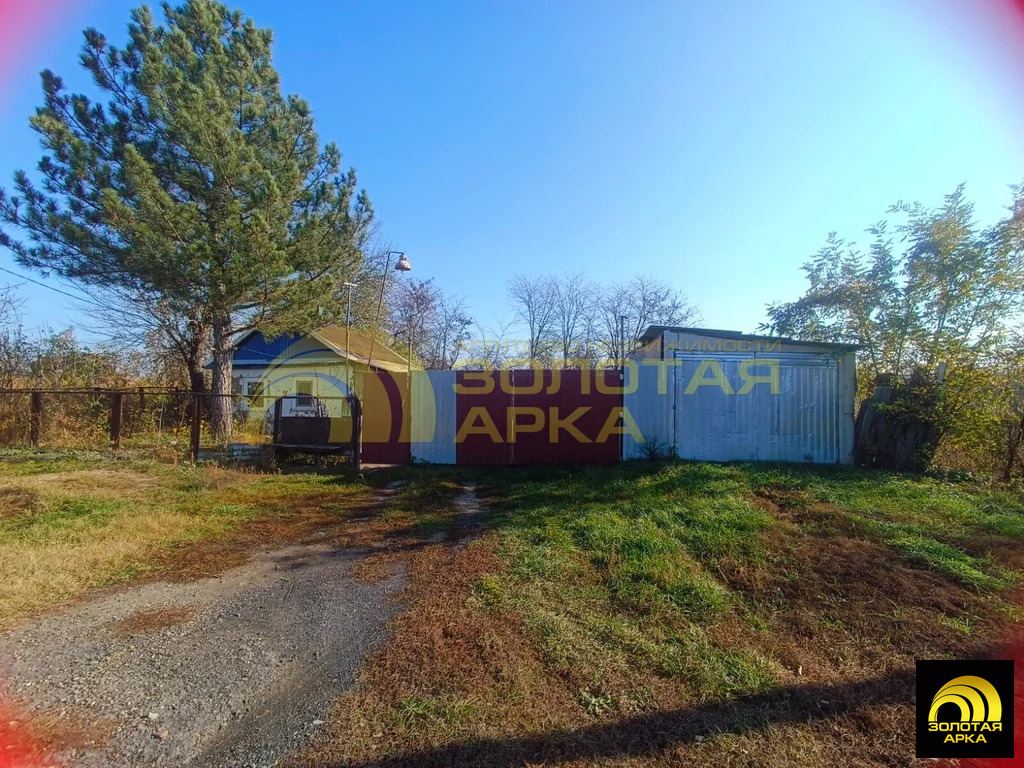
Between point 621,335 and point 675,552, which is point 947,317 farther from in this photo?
point 621,335

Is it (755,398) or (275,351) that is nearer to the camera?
(755,398)

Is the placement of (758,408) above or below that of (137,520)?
above

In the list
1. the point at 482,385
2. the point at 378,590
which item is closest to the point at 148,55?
the point at 482,385

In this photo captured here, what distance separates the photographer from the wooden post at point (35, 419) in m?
9.42

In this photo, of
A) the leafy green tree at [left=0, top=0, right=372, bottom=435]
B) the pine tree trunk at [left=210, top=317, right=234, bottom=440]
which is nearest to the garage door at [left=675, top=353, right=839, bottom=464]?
the leafy green tree at [left=0, top=0, right=372, bottom=435]

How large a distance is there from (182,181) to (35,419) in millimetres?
5737

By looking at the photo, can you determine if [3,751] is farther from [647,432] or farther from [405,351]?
[405,351]

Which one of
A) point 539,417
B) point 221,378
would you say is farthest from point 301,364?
point 539,417

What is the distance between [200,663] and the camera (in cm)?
246

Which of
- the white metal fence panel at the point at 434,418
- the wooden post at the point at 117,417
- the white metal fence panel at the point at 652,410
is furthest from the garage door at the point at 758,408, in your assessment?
the wooden post at the point at 117,417

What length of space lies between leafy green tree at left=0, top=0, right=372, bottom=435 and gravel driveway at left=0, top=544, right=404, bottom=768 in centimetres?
→ 740

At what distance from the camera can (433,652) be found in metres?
2.57

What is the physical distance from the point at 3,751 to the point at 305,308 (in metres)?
9.60

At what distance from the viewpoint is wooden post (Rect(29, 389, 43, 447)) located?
30.9ft
